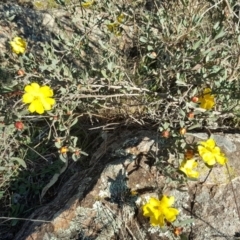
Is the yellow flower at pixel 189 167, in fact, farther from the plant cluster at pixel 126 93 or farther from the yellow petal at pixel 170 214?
the yellow petal at pixel 170 214

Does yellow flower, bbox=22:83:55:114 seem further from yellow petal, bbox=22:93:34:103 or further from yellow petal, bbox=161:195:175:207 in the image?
yellow petal, bbox=161:195:175:207

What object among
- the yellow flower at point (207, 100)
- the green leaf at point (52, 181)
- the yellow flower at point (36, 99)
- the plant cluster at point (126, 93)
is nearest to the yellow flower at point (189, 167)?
the plant cluster at point (126, 93)

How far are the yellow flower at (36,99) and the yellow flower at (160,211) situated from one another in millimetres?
539

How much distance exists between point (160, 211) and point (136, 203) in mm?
230

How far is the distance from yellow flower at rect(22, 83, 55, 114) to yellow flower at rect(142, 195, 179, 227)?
0.54m

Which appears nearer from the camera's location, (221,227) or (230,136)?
(221,227)

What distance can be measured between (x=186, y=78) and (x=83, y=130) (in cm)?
62

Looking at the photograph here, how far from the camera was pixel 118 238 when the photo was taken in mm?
1741

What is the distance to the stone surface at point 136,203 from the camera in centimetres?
173

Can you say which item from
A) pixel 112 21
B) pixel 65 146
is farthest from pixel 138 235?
pixel 112 21

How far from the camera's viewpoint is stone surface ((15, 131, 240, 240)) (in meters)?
1.73

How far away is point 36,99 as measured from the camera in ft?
5.62

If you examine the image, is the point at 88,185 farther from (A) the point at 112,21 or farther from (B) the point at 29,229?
(A) the point at 112,21

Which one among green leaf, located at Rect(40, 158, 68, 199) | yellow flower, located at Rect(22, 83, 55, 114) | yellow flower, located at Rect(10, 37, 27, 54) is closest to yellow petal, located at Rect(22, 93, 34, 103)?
yellow flower, located at Rect(22, 83, 55, 114)
